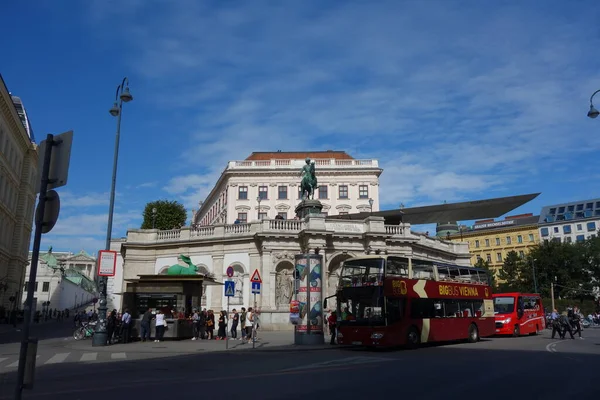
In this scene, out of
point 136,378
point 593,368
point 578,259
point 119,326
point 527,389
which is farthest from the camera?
point 578,259

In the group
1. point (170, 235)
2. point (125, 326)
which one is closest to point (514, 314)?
point (125, 326)

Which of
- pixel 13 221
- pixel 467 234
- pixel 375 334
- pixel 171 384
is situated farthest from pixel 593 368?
pixel 467 234

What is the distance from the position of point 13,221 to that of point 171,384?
5751 cm

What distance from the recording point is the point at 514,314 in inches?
1121

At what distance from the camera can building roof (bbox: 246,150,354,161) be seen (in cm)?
7669

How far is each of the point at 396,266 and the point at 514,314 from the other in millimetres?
13153

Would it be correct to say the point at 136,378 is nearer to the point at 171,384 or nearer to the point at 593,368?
the point at 171,384

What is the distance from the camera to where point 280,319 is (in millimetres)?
34094

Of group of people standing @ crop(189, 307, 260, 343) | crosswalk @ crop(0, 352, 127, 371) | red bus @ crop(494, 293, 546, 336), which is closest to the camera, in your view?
crosswalk @ crop(0, 352, 127, 371)

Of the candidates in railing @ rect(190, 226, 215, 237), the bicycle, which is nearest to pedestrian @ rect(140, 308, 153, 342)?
the bicycle

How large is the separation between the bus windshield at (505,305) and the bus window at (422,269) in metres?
10.3

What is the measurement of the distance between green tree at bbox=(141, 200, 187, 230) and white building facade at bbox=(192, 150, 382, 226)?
6802 mm

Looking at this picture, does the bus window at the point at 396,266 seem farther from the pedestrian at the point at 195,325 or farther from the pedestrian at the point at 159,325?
the pedestrian at the point at 159,325

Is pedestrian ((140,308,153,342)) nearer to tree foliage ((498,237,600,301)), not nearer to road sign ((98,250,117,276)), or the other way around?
road sign ((98,250,117,276))
